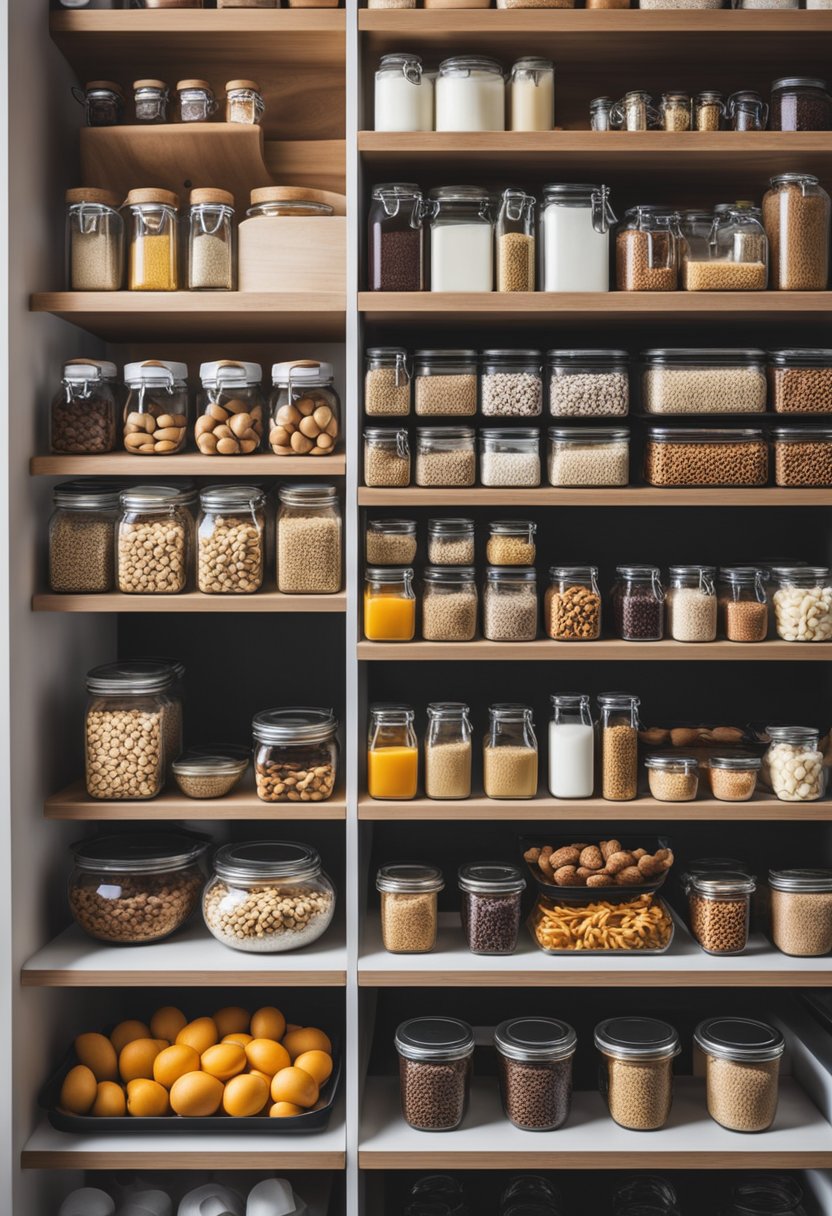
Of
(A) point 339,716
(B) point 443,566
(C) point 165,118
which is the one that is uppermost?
(C) point 165,118

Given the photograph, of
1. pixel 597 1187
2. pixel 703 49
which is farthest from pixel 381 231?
pixel 597 1187

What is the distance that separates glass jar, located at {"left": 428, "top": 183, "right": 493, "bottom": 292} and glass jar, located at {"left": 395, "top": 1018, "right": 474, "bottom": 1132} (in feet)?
4.35

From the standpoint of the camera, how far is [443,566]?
6.51ft

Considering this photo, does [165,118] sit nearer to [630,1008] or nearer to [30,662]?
[30,662]

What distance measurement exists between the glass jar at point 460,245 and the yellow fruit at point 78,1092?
1526 mm

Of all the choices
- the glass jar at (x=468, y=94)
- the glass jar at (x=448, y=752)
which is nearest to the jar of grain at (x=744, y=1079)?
the glass jar at (x=448, y=752)

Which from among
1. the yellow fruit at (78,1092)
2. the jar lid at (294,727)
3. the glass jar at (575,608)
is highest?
the glass jar at (575,608)

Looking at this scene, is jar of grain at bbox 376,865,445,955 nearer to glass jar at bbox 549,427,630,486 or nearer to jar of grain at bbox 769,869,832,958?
jar of grain at bbox 769,869,832,958

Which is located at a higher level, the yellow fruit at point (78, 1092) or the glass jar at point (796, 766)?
the glass jar at point (796, 766)

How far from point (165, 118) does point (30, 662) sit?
3.46ft

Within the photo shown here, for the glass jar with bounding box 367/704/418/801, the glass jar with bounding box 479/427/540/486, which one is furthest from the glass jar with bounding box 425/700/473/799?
the glass jar with bounding box 479/427/540/486

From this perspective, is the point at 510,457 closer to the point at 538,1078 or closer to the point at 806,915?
the point at 806,915

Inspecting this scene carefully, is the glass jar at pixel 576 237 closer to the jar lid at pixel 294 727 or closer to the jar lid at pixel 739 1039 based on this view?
the jar lid at pixel 294 727

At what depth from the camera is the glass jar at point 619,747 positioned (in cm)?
196
